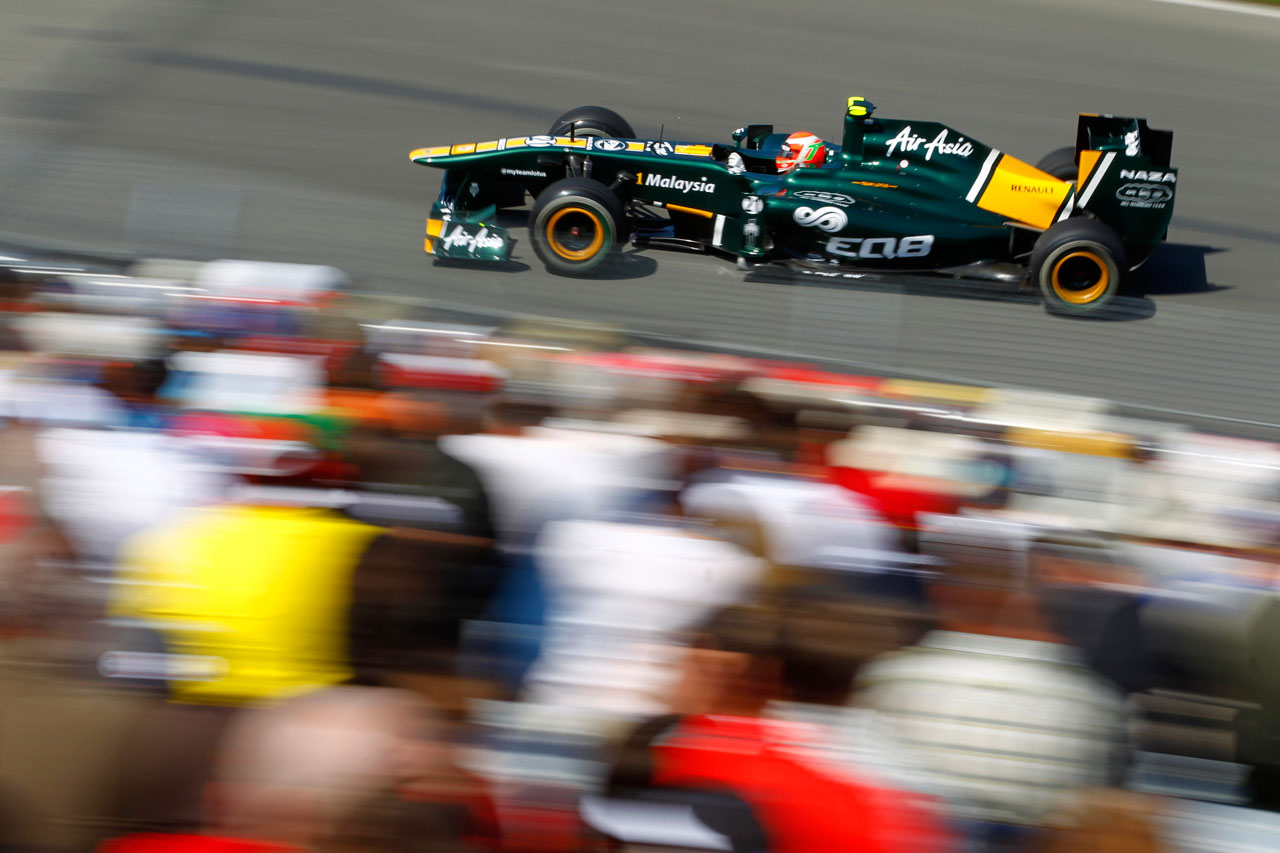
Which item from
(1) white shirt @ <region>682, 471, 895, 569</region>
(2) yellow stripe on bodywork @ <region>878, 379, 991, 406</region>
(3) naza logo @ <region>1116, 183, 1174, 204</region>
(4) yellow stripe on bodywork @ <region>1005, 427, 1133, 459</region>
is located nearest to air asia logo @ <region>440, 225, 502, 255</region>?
(2) yellow stripe on bodywork @ <region>878, 379, 991, 406</region>

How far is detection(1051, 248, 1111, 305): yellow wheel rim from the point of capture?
6828 mm

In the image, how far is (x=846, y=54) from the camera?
1033 cm

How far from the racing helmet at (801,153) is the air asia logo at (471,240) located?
69.1 inches

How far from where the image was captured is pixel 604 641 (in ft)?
7.59

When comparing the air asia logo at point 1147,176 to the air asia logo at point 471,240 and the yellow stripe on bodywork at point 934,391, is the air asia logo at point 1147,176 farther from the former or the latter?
the air asia logo at point 471,240

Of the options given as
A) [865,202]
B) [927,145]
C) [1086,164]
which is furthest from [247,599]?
[1086,164]

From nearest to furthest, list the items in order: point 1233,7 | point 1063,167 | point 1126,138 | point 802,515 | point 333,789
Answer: point 333,789 → point 802,515 → point 1126,138 → point 1063,167 → point 1233,7

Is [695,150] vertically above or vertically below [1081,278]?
above

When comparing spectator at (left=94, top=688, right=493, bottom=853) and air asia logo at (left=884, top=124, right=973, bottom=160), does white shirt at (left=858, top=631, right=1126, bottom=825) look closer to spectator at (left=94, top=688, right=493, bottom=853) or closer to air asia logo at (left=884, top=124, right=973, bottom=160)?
spectator at (left=94, top=688, right=493, bottom=853)

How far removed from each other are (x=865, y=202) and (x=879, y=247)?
26 centimetres

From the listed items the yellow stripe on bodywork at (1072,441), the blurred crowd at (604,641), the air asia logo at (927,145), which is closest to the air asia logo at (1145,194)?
the air asia logo at (927,145)

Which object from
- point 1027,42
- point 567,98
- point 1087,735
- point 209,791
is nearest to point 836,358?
point 1087,735

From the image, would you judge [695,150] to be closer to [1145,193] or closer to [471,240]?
[471,240]

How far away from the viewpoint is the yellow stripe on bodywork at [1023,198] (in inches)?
274
